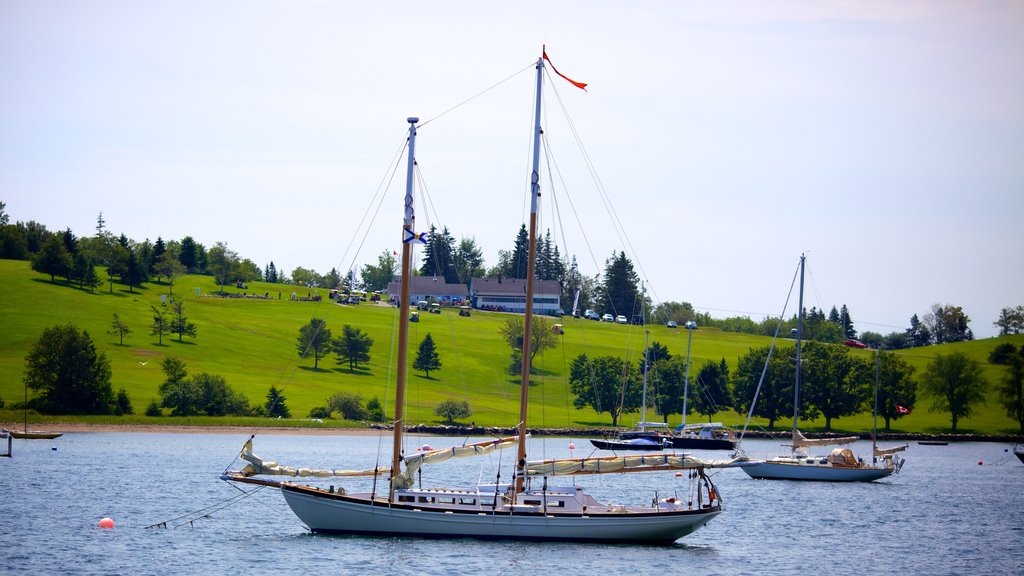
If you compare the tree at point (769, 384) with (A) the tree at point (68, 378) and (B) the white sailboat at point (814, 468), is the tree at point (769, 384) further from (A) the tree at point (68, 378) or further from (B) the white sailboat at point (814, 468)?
(A) the tree at point (68, 378)

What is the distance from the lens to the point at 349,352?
641 ft

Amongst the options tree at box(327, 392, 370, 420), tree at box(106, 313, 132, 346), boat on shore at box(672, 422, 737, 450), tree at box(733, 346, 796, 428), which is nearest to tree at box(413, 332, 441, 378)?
tree at box(327, 392, 370, 420)

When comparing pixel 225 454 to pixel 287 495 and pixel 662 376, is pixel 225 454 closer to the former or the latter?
pixel 287 495

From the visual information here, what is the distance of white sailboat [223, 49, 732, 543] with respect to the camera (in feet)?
179

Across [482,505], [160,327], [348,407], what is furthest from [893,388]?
[482,505]

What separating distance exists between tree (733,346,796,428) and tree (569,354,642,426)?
1985 cm

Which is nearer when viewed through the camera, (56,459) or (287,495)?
(287,495)

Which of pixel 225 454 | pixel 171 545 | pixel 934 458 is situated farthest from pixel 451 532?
pixel 934 458

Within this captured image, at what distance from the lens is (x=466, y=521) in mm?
54625

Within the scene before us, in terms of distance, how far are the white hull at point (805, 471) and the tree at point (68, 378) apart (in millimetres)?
86638

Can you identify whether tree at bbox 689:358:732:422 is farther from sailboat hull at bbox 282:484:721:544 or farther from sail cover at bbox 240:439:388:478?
sail cover at bbox 240:439:388:478

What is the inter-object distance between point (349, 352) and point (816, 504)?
12340 centimetres

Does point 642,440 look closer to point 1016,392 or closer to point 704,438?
point 704,438

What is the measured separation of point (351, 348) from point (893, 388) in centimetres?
9666
